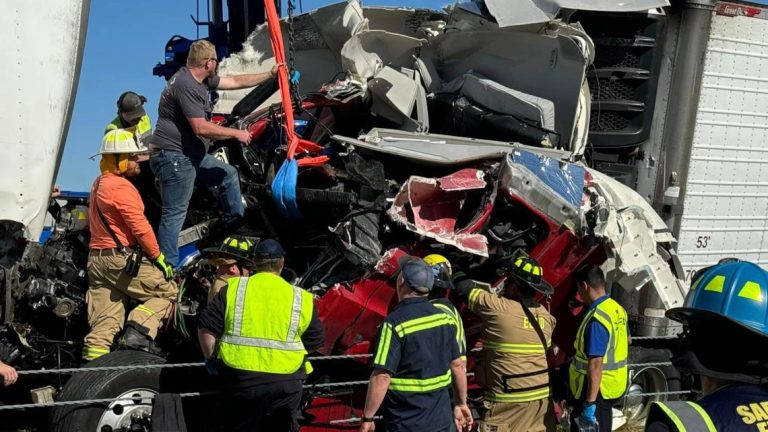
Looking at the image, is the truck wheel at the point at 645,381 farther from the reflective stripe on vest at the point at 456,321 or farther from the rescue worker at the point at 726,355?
the rescue worker at the point at 726,355

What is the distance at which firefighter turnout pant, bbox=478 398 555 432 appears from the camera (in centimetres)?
465

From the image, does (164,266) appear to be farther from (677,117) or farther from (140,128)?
(677,117)

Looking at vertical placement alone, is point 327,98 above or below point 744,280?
above

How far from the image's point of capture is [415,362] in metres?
3.69

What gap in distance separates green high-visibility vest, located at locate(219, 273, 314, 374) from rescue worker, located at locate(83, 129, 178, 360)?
3.78 feet

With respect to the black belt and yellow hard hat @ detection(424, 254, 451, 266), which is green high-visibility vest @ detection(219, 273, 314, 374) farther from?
the black belt

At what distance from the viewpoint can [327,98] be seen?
231 inches

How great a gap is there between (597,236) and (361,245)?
156cm

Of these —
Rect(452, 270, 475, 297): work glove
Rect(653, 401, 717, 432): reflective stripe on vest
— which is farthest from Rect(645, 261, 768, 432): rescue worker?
Rect(452, 270, 475, 297): work glove

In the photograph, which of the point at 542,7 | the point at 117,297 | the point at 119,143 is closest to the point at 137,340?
the point at 117,297

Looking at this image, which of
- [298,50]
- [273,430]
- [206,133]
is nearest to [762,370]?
[273,430]

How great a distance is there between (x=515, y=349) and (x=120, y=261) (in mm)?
2520

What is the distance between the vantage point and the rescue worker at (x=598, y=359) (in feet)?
14.7

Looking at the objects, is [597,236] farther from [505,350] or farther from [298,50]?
[298,50]
